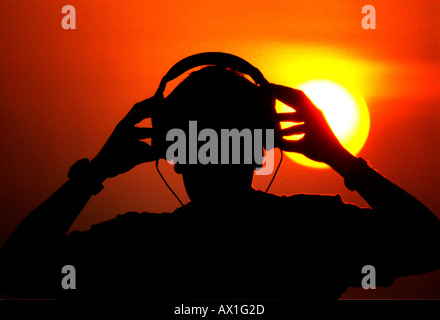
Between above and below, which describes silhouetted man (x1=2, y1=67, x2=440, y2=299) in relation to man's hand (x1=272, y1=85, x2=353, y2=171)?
below

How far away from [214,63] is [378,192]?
1.42ft

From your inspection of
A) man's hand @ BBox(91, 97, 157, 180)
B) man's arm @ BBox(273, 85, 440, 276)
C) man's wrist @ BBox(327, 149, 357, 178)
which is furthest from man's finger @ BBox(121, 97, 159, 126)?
man's wrist @ BBox(327, 149, 357, 178)

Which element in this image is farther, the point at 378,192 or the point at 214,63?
the point at 214,63

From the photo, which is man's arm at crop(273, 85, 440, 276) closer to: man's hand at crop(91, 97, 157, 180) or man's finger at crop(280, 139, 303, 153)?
man's finger at crop(280, 139, 303, 153)

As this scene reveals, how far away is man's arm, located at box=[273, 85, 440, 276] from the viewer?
2.60ft

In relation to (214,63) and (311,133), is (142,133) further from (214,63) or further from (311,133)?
(311,133)

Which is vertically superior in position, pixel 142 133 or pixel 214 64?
pixel 214 64

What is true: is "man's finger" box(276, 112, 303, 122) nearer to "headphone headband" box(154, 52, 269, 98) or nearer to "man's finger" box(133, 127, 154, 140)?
"headphone headband" box(154, 52, 269, 98)

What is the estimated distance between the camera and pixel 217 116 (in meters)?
0.87

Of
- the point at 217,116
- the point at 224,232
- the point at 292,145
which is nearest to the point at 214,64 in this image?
the point at 217,116

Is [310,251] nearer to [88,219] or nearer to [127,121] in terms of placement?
[127,121]

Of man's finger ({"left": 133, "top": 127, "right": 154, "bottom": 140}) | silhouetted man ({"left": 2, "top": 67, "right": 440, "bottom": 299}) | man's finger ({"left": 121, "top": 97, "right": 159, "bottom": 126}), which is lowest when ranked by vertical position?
silhouetted man ({"left": 2, "top": 67, "right": 440, "bottom": 299})

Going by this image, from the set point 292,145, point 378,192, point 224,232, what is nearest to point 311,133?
point 292,145

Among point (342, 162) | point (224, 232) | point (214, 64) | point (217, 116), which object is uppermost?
point (214, 64)
